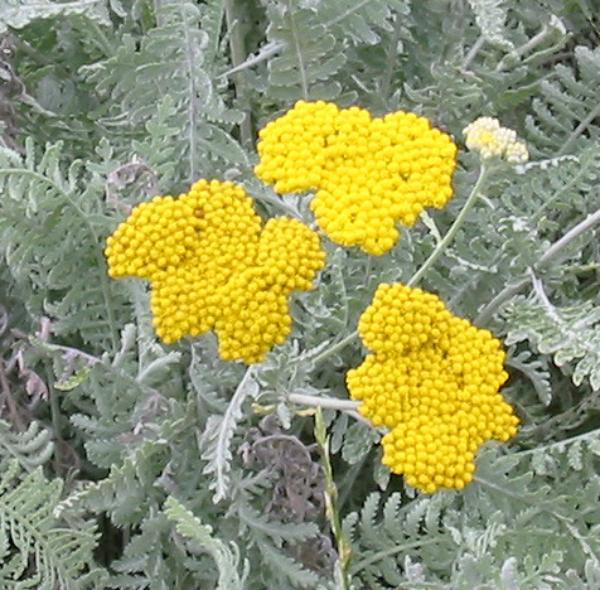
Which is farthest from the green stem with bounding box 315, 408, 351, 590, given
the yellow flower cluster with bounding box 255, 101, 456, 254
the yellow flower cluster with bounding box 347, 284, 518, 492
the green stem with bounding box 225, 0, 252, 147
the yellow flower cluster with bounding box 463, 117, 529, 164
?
the green stem with bounding box 225, 0, 252, 147

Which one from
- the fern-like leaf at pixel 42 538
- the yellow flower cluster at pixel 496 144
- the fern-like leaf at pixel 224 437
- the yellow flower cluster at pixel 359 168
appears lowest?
the fern-like leaf at pixel 42 538

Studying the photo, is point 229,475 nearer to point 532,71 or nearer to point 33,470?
point 33,470


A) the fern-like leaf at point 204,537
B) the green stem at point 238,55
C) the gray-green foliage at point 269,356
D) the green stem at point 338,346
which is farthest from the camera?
the green stem at point 238,55

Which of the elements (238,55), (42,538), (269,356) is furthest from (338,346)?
(238,55)

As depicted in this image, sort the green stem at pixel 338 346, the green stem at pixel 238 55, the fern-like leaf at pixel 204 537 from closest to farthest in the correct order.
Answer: the fern-like leaf at pixel 204 537, the green stem at pixel 338 346, the green stem at pixel 238 55

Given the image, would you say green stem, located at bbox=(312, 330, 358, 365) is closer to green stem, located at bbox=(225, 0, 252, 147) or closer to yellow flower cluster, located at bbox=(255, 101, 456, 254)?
yellow flower cluster, located at bbox=(255, 101, 456, 254)

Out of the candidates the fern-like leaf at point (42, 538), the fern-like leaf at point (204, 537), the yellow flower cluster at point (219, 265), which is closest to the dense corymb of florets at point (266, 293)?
the yellow flower cluster at point (219, 265)

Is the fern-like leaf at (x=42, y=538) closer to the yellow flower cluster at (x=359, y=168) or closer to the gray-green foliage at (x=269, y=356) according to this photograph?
the gray-green foliage at (x=269, y=356)
